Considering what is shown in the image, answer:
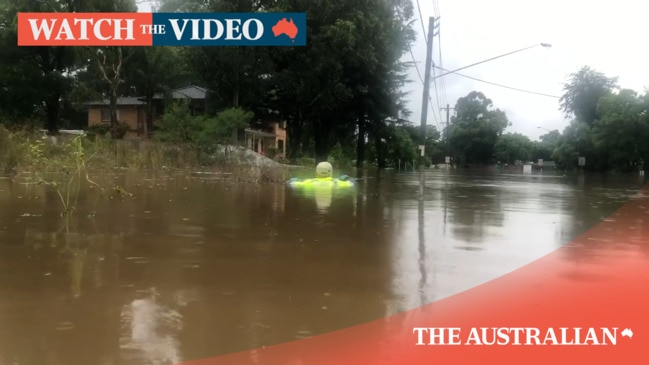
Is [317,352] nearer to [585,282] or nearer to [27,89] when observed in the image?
[585,282]

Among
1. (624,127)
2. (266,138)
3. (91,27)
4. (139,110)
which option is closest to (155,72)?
(139,110)

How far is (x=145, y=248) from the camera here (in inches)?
240

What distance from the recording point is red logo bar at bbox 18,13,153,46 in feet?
92.7

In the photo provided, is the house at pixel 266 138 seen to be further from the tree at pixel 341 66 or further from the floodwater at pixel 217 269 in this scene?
the floodwater at pixel 217 269

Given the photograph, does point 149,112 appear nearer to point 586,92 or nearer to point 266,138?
point 266,138

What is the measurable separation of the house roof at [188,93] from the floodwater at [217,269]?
1413 inches

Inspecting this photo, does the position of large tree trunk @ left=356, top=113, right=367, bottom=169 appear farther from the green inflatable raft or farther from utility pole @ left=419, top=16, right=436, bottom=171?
the green inflatable raft

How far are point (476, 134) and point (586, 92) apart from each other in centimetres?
3882

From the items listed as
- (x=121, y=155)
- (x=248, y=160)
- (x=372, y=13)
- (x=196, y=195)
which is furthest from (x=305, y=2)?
(x=196, y=195)

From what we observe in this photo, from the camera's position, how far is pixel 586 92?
62938 mm

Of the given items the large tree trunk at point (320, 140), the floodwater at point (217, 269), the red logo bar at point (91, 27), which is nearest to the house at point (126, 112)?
the large tree trunk at point (320, 140)

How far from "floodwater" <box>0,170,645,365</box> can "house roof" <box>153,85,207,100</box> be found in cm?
3589

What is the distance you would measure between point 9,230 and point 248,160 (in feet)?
55.2

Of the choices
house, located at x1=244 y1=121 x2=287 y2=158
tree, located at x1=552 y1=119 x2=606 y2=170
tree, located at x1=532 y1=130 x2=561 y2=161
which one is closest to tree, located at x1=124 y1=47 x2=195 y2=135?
house, located at x1=244 y1=121 x2=287 y2=158
